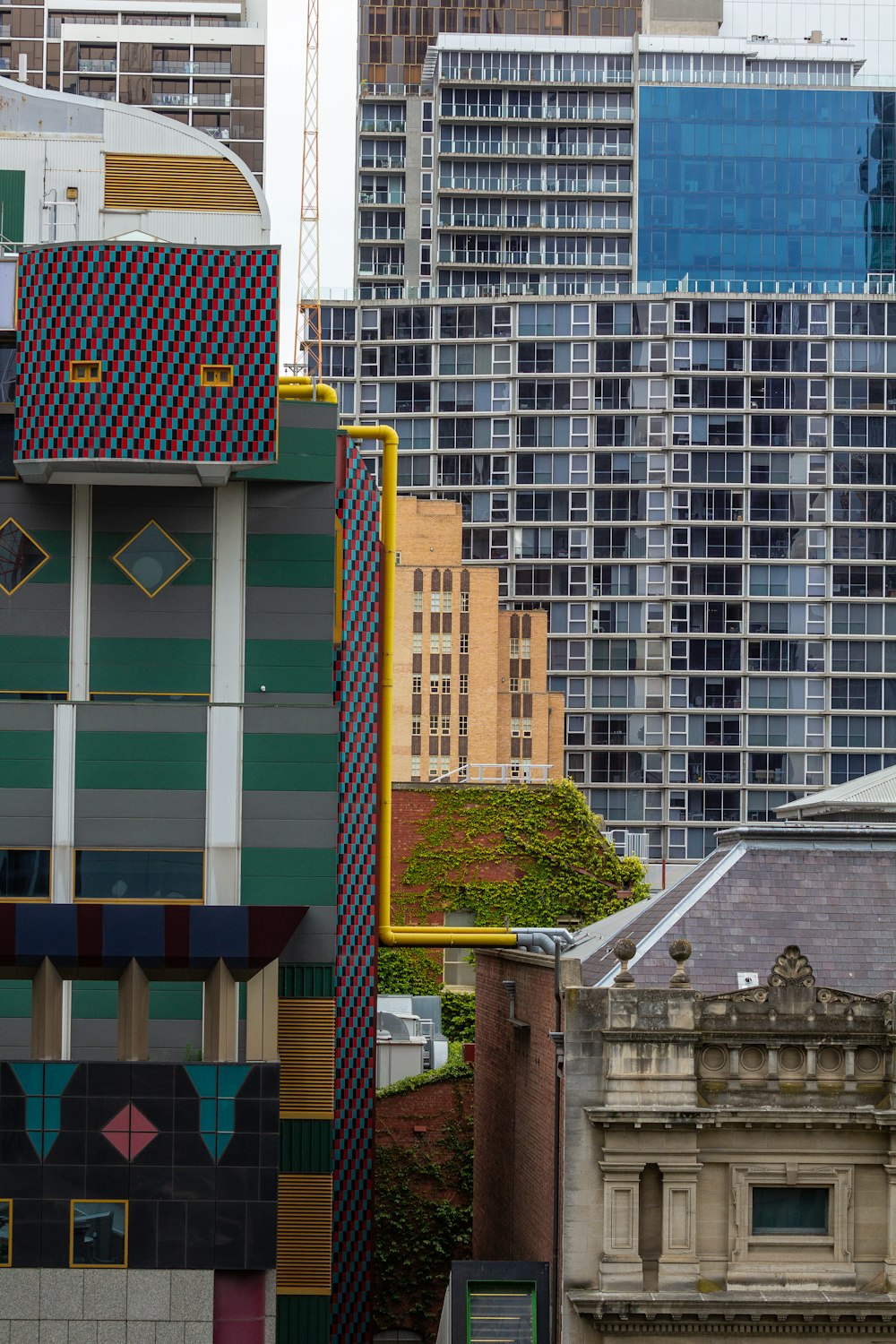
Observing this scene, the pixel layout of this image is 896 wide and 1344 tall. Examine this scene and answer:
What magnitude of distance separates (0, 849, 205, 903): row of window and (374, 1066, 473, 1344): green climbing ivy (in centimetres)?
2215

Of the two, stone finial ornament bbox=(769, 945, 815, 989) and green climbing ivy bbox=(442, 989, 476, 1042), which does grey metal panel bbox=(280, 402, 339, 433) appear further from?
green climbing ivy bbox=(442, 989, 476, 1042)

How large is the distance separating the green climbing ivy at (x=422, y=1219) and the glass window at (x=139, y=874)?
72.5 ft

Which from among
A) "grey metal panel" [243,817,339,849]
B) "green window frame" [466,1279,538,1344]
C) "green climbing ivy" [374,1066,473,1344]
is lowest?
"green climbing ivy" [374,1066,473,1344]

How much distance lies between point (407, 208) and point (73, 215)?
147m

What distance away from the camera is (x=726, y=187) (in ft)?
643

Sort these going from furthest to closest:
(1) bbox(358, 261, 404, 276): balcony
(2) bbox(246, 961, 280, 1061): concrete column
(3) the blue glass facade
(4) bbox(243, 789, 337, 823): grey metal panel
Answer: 1. (1) bbox(358, 261, 404, 276): balcony
2. (3) the blue glass facade
3. (4) bbox(243, 789, 337, 823): grey metal panel
4. (2) bbox(246, 961, 280, 1061): concrete column

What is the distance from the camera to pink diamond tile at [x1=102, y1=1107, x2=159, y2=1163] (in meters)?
46.5

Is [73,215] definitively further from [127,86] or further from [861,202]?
[861,202]

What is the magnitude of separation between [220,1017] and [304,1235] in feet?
22.0

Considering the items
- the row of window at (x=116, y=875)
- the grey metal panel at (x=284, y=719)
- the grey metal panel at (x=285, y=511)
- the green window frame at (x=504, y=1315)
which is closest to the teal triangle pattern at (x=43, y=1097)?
the row of window at (x=116, y=875)

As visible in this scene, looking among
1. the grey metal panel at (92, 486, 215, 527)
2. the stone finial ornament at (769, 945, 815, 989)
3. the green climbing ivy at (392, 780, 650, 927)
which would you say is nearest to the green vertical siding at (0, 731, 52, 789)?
A: the grey metal panel at (92, 486, 215, 527)

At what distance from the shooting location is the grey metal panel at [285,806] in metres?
50.9

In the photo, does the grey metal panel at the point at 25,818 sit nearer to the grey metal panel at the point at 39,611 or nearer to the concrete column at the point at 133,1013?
the grey metal panel at the point at 39,611

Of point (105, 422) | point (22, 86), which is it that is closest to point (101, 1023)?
point (105, 422)
